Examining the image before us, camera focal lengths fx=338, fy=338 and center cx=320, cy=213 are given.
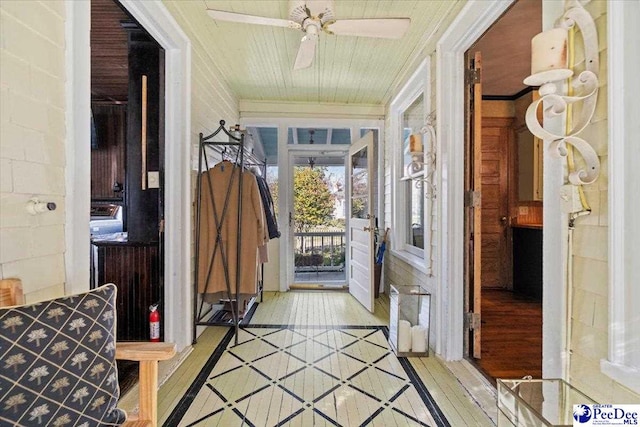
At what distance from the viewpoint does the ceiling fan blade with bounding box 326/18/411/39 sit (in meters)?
2.04

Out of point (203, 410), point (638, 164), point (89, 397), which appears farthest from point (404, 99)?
point (89, 397)

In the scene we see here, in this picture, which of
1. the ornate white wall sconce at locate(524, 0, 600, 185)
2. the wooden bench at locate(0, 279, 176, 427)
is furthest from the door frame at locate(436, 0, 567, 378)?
the wooden bench at locate(0, 279, 176, 427)

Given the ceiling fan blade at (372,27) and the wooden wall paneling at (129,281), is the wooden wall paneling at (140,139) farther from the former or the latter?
the ceiling fan blade at (372,27)

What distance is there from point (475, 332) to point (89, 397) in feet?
7.69

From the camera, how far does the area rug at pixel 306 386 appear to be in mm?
1831

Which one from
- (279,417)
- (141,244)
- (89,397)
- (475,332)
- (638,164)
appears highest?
(638,164)

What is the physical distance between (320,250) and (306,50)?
3.24 m

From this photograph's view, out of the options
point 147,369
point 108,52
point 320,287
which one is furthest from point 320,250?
point 147,369

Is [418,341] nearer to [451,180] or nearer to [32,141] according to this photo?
[451,180]

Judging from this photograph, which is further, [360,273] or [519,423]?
[360,273]

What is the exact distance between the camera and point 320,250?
16.8ft

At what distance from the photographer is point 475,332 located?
8.05ft

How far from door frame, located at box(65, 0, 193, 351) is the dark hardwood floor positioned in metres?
2.28

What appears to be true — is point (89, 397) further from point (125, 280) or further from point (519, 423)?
point (125, 280)
